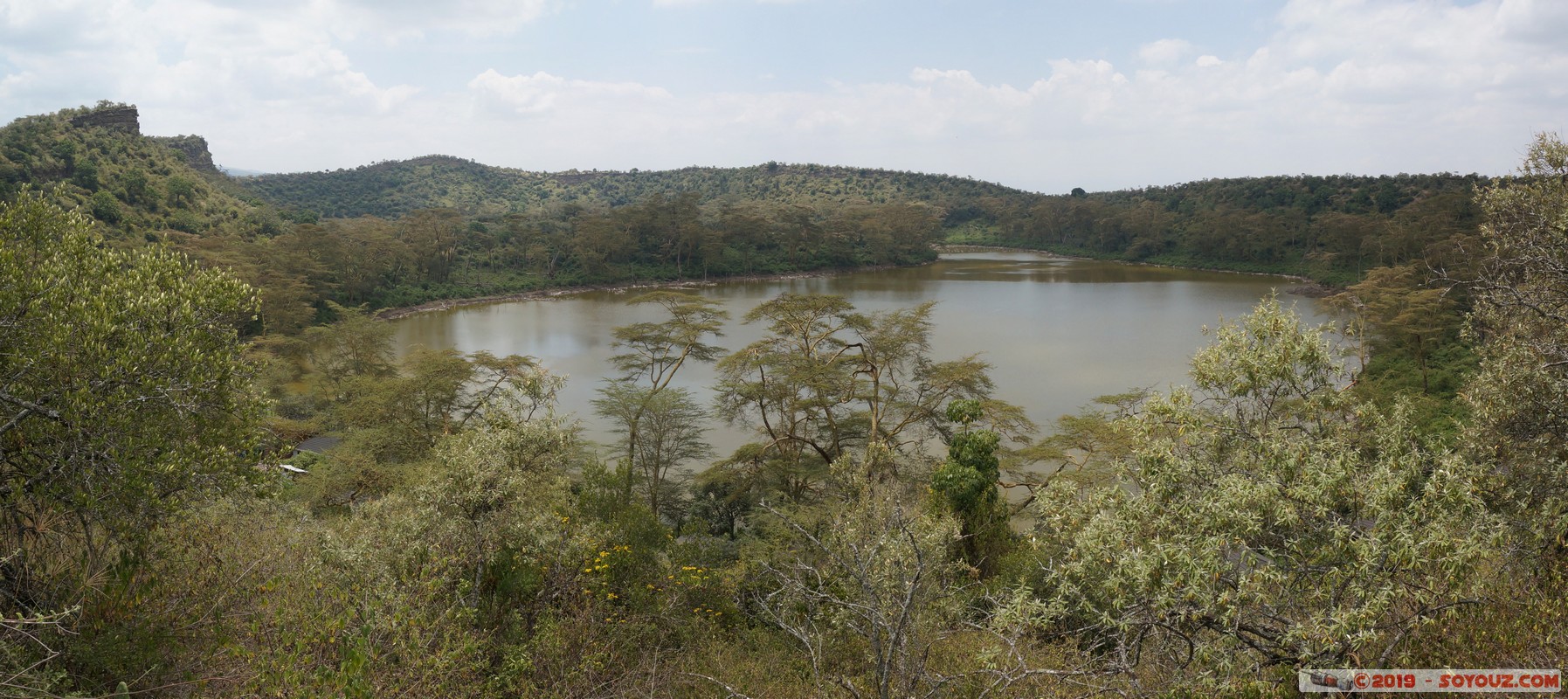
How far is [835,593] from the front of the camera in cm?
800

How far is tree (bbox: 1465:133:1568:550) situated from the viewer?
5.96 metres

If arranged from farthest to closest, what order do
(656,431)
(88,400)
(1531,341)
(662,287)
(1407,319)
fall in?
(662,287)
(1407,319)
(656,431)
(1531,341)
(88,400)

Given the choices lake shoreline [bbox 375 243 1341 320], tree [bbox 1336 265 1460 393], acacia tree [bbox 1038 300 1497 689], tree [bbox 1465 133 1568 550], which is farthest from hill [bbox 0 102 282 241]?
tree [bbox 1336 265 1460 393]

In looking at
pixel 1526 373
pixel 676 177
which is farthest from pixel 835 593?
pixel 676 177

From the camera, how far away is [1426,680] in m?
4.13

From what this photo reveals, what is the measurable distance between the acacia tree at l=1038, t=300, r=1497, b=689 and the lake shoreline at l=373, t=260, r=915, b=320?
28328 millimetres

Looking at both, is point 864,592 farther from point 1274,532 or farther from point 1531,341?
point 1531,341

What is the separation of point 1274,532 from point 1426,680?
3.25 ft

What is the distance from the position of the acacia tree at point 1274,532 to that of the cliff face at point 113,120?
52.5 m

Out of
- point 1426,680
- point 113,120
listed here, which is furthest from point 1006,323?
point 113,120

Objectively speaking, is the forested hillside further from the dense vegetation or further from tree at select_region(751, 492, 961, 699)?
tree at select_region(751, 492, 961, 699)

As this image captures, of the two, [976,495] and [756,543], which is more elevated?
[976,495]

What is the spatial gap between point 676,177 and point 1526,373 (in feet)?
349

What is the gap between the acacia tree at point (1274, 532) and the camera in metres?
3.98
